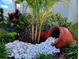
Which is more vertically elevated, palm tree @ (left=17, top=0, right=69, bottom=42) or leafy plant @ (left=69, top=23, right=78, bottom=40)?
palm tree @ (left=17, top=0, right=69, bottom=42)

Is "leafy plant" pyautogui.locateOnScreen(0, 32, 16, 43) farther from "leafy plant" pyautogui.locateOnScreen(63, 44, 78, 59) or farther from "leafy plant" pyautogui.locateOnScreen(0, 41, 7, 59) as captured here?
"leafy plant" pyautogui.locateOnScreen(63, 44, 78, 59)

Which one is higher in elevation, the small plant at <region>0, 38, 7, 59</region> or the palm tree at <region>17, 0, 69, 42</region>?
the palm tree at <region>17, 0, 69, 42</region>

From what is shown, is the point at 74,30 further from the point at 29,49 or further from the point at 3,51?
the point at 3,51

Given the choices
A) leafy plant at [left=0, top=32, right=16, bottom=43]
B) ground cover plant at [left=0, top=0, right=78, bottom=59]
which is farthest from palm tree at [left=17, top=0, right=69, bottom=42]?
leafy plant at [left=0, top=32, right=16, bottom=43]

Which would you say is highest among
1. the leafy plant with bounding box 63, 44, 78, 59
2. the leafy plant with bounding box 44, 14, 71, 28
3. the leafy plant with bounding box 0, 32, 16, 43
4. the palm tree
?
the palm tree

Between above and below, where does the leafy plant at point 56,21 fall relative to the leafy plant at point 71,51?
above

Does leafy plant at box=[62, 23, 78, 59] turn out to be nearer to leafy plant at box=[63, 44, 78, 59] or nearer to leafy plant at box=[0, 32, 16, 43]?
leafy plant at box=[63, 44, 78, 59]

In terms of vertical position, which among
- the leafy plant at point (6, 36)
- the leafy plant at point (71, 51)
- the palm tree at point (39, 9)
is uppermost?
the palm tree at point (39, 9)

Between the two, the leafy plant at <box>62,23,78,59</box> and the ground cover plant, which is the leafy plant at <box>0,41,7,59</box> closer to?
the ground cover plant

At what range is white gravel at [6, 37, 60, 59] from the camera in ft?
6.57

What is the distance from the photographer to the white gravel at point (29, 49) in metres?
2.00

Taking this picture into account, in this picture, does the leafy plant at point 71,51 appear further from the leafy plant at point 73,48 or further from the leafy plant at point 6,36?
the leafy plant at point 6,36

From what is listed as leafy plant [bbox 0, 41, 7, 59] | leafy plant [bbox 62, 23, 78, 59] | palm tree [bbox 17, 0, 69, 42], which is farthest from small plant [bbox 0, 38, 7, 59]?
leafy plant [bbox 62, 23, 78, 59]

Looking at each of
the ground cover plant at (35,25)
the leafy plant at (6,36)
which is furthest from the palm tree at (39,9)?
the leafy plant at (6,36)
